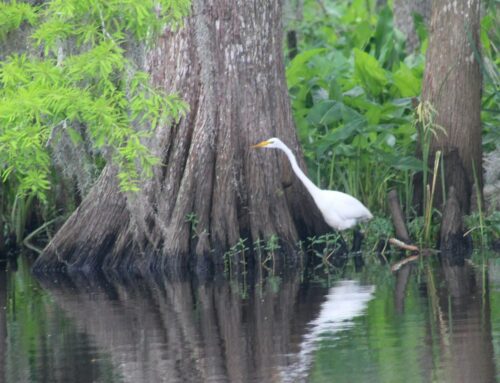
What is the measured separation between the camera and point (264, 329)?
10500 mm

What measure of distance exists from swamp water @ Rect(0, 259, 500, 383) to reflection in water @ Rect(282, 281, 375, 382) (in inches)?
0.4

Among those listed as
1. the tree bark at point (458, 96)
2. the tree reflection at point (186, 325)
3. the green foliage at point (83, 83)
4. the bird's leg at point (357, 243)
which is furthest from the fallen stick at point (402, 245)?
the green foliage at point (83, 83)

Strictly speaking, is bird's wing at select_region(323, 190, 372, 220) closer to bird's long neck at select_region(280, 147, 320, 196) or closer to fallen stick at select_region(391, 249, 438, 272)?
bird's long neck at select_region(280, 147, 320, 196)

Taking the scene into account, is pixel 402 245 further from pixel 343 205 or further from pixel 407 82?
pixel 407 82

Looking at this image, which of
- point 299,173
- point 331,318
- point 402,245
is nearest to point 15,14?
point 299,173

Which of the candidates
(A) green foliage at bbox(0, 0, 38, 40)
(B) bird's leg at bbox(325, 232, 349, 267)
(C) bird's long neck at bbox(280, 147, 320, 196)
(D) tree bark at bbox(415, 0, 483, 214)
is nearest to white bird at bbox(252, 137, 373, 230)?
(C) bird's long neck at bbox(280, 147, 320, 196)

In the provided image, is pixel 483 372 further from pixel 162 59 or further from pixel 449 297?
pixel 162 59

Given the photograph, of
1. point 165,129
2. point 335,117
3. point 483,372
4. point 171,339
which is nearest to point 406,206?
point 335,117

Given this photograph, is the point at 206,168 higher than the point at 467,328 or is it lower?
higher

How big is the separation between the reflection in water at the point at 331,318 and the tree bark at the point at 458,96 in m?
3.21

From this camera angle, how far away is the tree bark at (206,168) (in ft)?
48.6

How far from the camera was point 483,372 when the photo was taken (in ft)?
27.3

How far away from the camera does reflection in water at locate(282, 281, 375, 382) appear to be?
8756 millimetres

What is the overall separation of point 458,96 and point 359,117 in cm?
139
